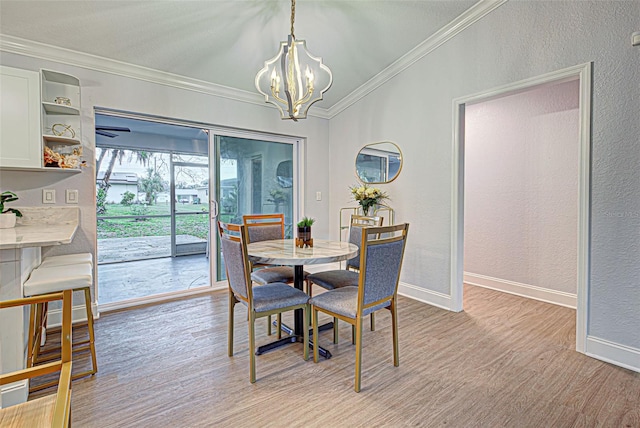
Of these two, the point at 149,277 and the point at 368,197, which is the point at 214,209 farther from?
the point at 149,277

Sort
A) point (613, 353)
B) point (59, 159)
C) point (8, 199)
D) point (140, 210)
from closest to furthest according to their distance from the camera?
point (613, 353)
point (8, 199)
point (59, 159)
point (140, 210)

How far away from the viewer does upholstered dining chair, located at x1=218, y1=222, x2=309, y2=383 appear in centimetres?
201

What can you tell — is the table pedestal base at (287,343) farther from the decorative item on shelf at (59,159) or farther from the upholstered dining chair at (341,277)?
the decorative item on shelf at (59,159)

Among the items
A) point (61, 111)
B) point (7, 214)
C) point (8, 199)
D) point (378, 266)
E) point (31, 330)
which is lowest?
point (31, 330)

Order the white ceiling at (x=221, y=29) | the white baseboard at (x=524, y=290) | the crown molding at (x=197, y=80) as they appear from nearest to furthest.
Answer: the white ceiling at (x=221, y=29), the crown molding at (x=197, y=80), the white baseboard at (x=524, y=290)

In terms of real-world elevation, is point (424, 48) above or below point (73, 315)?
above

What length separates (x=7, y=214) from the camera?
2.38 m

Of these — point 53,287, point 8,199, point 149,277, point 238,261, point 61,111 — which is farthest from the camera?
point 149,277

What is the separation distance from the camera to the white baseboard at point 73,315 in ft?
9.27

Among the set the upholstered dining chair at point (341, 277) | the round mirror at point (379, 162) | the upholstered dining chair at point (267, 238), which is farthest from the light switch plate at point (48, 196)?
the round mirror at point (379, 162)

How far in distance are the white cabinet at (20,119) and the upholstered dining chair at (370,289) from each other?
243 centimetres

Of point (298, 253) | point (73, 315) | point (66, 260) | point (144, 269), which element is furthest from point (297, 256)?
point (144, 269)

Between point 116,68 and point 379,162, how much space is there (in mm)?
A: 2912

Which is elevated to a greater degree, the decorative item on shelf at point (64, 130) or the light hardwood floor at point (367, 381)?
the decorative item on shelf at point (64, 130)
